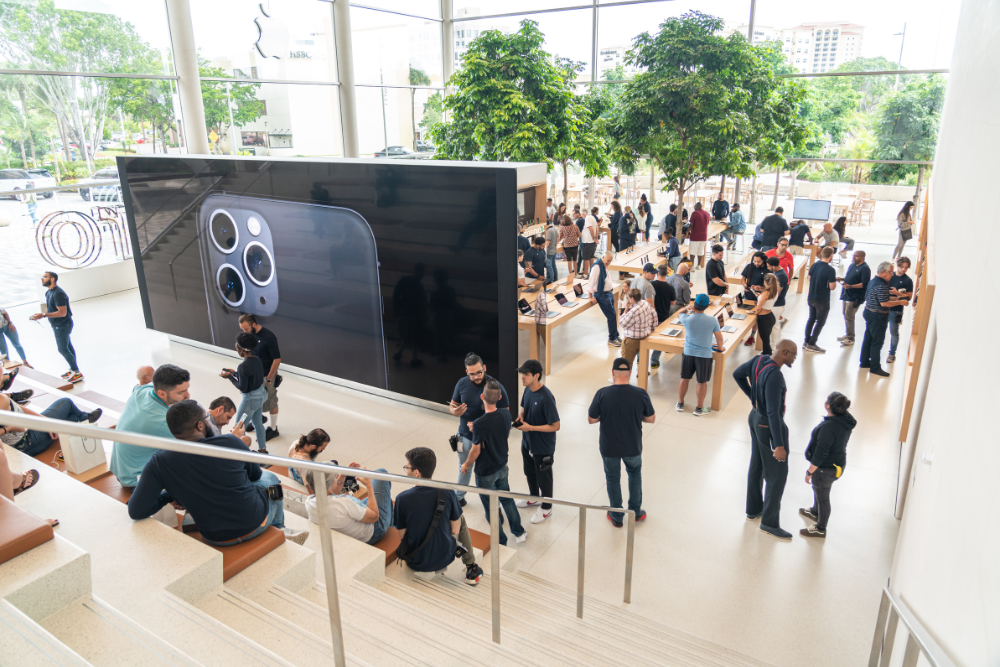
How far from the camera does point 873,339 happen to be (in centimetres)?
828

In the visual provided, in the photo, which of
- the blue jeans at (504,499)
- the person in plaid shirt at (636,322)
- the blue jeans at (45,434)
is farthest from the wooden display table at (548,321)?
the blue jeans at (45,434)

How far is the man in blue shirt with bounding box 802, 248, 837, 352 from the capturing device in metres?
8.57

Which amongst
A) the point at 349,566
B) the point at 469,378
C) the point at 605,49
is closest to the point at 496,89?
the point at 605,49

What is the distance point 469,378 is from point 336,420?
2597 millimetres

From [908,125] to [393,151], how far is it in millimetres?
12288

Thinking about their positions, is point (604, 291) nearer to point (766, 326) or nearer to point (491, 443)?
point (766, 326)

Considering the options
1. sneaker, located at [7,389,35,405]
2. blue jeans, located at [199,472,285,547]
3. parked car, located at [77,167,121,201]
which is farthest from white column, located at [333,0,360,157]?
blue jeans, located at [199,472,285,547]

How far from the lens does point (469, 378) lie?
550cm

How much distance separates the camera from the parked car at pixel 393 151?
16938 mm

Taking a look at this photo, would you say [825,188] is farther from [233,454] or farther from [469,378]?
[233,454]

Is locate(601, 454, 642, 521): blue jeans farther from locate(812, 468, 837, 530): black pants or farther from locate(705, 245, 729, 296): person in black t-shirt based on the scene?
locate(705, 245, 729, 296): person in black t-shirt

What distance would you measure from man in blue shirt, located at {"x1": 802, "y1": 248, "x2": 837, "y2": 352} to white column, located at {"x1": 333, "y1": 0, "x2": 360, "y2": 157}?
433 inches

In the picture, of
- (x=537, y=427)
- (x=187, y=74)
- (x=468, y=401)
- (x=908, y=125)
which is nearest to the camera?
(x=537, y=427)

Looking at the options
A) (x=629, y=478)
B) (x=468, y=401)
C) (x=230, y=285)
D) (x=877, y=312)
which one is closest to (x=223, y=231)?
(x=230, y=285)
